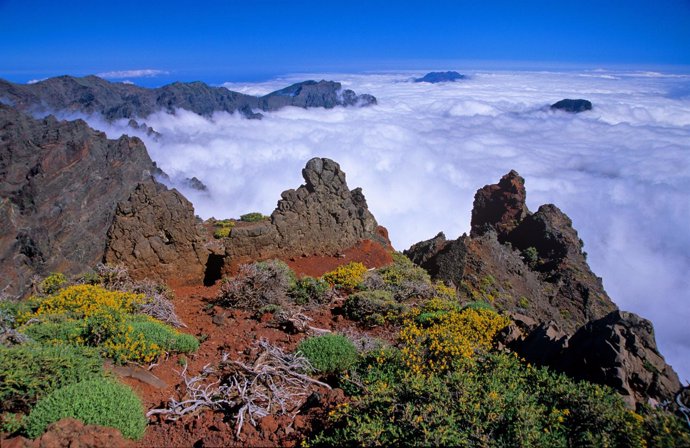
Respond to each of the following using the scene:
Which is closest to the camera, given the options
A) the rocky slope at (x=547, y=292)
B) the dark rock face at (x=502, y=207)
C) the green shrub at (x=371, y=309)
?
the rocky slope at (x=547, y=292)

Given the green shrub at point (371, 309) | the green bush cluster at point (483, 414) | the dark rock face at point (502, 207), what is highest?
the green bush cluster at point (483, 414)

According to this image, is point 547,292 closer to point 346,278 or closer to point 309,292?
point 346,278

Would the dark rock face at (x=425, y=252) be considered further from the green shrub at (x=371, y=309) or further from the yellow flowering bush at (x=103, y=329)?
the yellow flowering bush at (x=103, y=329)

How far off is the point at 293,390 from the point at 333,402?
2.56 ft

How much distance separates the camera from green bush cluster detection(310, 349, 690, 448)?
481 centimetres

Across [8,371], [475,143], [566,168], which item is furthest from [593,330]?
[475,143]

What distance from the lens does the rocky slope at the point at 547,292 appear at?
634 centimetres

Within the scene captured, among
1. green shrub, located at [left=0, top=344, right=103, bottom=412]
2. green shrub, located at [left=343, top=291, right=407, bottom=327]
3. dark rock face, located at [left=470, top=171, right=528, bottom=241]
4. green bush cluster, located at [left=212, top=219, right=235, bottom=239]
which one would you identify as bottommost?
dark rock face, located at [left=470, top=171, right=528, bottom=241]

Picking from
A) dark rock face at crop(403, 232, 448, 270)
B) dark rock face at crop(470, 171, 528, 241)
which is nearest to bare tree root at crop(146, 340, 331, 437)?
dark rock face at crop(403, 232, 448, 270)

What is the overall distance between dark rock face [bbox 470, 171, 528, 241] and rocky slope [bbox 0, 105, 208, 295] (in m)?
23.5

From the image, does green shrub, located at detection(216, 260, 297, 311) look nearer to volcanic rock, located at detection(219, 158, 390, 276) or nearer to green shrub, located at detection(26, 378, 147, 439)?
volcanic rock, located at detection(219, 158, 390, 276)

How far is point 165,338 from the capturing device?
23.5 ft

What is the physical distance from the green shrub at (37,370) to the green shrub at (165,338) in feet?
3.00

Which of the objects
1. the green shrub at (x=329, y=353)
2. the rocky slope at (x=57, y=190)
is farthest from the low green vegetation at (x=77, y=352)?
the rocky slope at (x=57, y=190)
